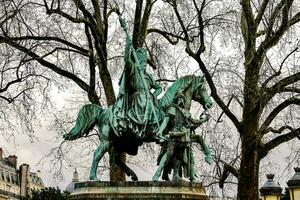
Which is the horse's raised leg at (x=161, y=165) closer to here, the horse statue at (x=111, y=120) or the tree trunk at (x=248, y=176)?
the horse statue at (x=111, y=120)

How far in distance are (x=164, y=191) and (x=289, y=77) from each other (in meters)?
8.87

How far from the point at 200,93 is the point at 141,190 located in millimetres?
2376

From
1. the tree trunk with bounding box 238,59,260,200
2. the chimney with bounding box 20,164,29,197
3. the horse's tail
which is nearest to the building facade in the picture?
the chimney with bounding box 20,164,29,197

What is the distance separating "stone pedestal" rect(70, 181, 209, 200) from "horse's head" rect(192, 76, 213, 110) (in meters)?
1.67

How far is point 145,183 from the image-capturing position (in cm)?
1145

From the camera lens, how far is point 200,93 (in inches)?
484

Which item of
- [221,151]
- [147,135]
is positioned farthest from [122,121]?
[221,151]

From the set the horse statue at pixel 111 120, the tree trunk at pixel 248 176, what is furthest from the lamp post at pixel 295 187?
the tree trunk at pixel 248 176

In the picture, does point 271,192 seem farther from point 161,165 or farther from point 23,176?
point 23,176

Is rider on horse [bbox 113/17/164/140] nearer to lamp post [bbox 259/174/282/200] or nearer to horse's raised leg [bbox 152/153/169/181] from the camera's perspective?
horse's raised leg [bbox 152/153/169/181]

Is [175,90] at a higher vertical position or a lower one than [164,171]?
higher

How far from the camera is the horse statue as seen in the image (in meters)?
12.1

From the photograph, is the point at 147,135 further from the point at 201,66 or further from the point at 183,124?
the point at 201,66

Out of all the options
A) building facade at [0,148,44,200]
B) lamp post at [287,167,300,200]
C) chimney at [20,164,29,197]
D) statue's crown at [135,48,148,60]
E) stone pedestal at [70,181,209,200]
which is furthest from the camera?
chimney at [20,164,29,197]
